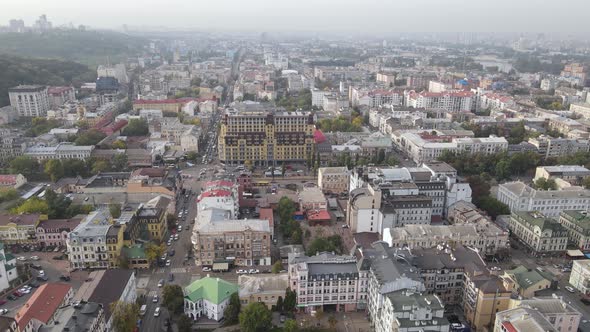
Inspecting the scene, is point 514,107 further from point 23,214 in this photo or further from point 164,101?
point 23,214

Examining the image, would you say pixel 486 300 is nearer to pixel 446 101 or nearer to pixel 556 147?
pixel 556 147

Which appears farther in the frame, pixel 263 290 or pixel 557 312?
pixel 263 290

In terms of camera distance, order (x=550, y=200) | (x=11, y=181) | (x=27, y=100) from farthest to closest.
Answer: (x=27, y=100), (x=11, y=181), (x=550, y=200)

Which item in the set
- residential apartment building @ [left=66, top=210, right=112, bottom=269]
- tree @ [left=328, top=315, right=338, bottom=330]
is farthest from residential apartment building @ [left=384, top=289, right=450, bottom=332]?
residential apartment building @ [left=66, top=210, right=112, bottom=269]

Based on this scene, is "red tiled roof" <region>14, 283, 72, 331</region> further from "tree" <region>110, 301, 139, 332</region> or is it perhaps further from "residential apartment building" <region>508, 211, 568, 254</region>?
"residential apartment building" <region>508, 211, 568, 254</region>

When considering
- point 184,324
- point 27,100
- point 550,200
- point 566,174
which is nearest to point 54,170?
point 184,324

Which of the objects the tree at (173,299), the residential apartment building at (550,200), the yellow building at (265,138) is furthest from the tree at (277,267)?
the yellow building at (265,138)
